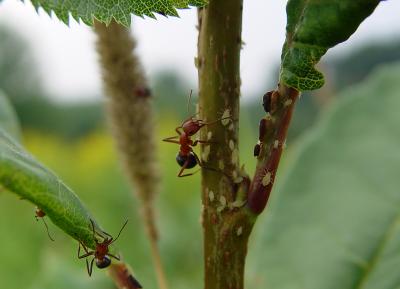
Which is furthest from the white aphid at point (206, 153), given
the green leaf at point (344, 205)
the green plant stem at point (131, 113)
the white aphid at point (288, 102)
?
the green leaf at point (344, 205)

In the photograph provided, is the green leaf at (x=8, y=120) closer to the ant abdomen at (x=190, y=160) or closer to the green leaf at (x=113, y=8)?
the ant abdomen at (x=190, y=160)

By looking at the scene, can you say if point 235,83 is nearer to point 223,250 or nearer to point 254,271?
point 223,250

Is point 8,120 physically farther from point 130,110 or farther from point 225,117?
point 225,117

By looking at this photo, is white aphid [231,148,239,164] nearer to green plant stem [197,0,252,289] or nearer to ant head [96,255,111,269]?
green plant stem [197,0,252,289]

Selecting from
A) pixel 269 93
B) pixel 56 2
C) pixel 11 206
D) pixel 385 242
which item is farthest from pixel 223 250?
pixel 11 206

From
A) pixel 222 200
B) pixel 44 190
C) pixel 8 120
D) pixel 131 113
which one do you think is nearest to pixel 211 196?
pixel 222 200

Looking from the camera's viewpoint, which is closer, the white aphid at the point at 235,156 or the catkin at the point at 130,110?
the white aphid at the point at 235,156

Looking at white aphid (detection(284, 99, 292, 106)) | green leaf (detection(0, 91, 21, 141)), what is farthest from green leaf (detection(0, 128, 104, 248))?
green leaf (detection(0, 91, 21, 141))
